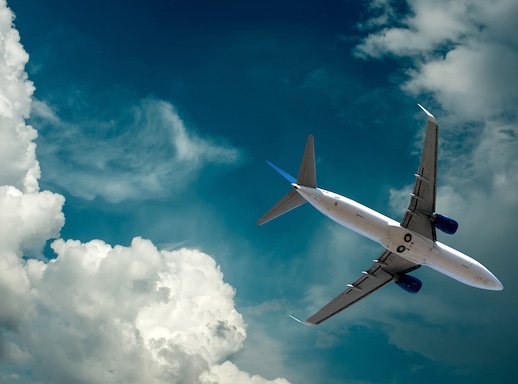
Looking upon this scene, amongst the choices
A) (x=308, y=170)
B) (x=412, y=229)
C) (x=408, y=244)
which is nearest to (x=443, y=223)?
(x=412, y=229)

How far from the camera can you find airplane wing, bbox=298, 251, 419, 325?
231 feet

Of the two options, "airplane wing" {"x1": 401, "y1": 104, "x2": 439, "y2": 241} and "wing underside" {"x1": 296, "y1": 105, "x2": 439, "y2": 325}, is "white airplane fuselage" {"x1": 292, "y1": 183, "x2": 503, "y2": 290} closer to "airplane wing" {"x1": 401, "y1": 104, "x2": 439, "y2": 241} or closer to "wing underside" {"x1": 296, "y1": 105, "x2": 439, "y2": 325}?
"airplane wing" {"x1": 401, "y1": 104, "x2": 439, "y2": 241}

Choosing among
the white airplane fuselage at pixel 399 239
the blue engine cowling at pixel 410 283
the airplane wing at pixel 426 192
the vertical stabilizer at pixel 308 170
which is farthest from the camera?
the blue engine cowling at pixel 410 283

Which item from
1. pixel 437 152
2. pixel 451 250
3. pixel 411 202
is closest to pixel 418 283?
pixel 451 250

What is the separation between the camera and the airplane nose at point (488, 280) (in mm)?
63406

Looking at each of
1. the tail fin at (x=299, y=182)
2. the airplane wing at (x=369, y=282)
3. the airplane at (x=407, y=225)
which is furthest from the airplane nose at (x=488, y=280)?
the tail fin at (x=299, y=182)

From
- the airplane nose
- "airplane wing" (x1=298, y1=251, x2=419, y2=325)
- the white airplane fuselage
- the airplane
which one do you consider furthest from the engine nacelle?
"airplane wing" (x1=298, y1=251, x2=419, y2=325)

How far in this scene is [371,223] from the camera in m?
58.2

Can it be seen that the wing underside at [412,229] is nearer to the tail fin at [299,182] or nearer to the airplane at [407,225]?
the airplane at [407,225]

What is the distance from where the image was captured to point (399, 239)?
200 feet

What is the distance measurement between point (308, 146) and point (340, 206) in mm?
7011

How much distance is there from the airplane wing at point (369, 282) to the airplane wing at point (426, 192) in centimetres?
829

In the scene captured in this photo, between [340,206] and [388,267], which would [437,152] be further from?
[388,267]

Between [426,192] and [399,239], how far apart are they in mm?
6004
